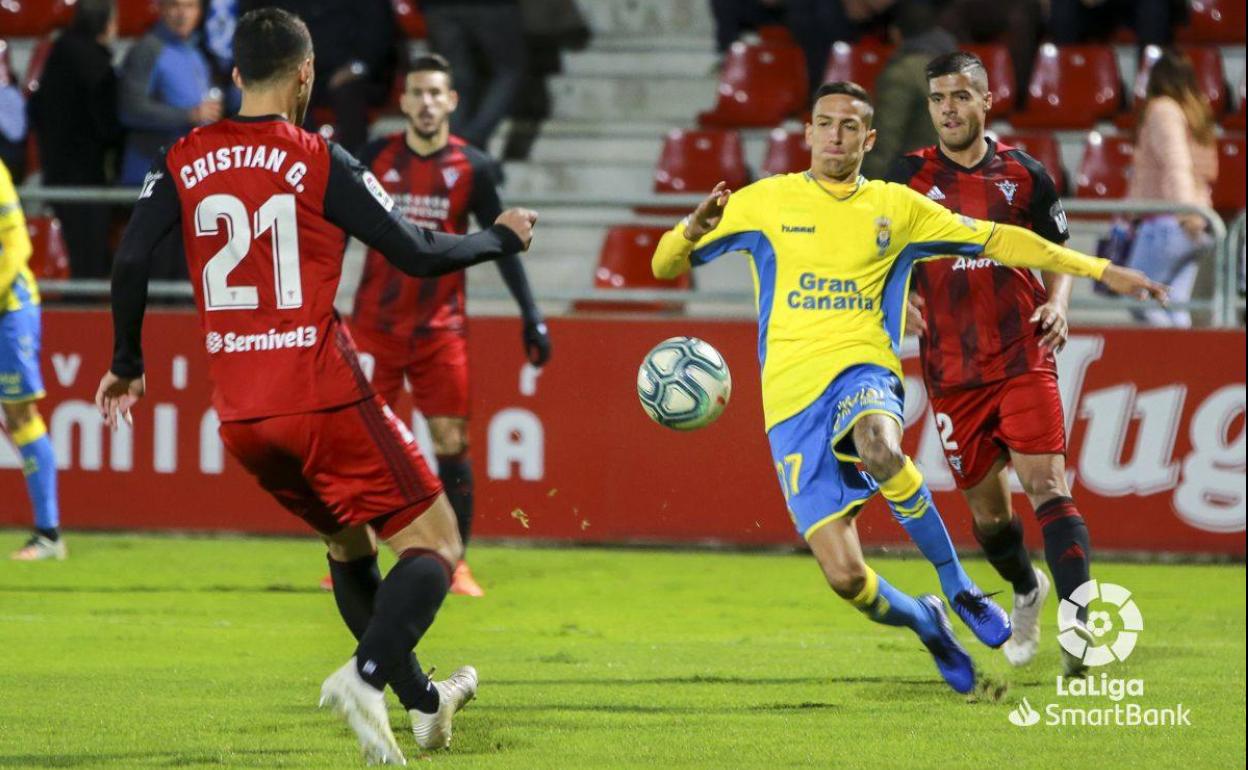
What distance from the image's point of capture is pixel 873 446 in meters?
6.39

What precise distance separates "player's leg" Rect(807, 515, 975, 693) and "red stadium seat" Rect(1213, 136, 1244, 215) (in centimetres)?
648

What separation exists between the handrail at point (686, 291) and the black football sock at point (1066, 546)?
3.21 m

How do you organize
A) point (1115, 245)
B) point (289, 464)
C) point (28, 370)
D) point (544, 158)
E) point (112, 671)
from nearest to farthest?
1. point (289, 464)
2. point (112, 671)
3. point (28, 370)
4. point (1115, 245)
5. point (544, 158)

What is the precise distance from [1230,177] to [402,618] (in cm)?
825

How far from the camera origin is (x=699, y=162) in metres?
12.9

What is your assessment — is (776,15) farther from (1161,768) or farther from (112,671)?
(1161,768)

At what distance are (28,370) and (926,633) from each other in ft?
17.4

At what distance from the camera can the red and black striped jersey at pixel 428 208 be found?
9.03 metres

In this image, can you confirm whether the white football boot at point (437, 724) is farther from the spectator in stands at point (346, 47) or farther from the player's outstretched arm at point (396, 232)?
→ the spectator in stands at point (346, 47)

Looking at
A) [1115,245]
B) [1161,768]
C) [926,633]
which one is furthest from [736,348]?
[1161,768]

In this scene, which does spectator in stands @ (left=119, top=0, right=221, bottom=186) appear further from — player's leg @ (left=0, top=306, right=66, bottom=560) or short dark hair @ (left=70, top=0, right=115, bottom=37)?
player's leg @ (left=0, top=306, right=66, bottom=560)

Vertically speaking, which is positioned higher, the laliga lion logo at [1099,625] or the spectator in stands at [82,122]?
the spectator in stands at [82,122]

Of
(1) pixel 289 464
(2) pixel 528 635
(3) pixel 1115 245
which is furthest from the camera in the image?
(3) pixel 1115 245

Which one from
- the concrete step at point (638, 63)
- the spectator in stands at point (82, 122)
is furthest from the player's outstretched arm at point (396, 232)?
the concrete step at point (638, 63)
